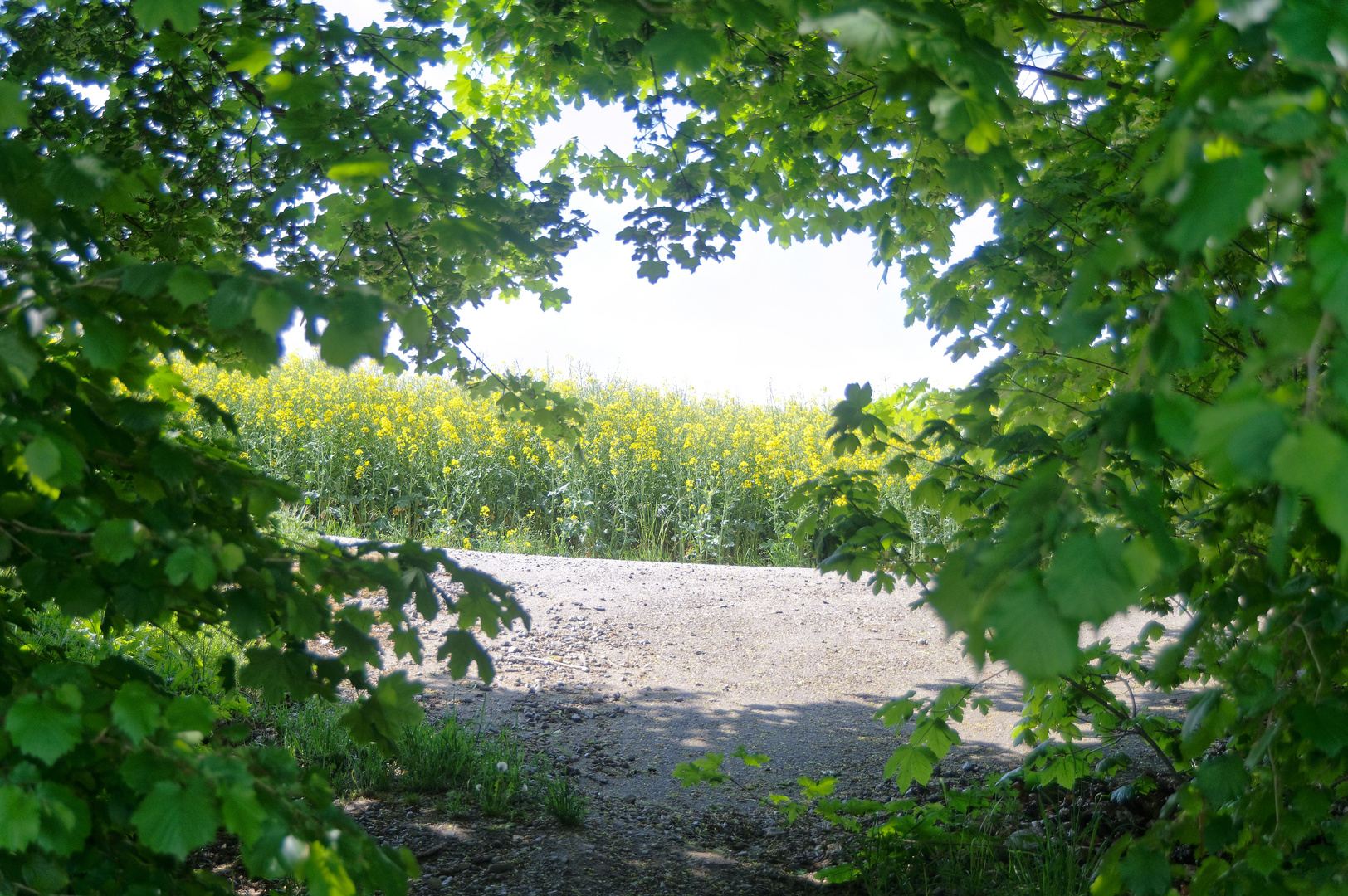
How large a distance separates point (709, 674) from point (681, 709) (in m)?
0.63

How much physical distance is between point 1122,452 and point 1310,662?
0.48m

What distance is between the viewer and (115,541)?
1.10m

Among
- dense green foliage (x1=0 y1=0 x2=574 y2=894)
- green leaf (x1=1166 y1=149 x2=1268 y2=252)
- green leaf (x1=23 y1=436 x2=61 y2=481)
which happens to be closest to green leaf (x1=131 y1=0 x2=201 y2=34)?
dense green foliage (x1=0 y1=0 x2=574 y2=894)

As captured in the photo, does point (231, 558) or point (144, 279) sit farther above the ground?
point (144, 279)

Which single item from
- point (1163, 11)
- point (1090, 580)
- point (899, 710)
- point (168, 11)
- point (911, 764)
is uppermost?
point (1163, 11)

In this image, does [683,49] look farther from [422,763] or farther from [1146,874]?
[422,763]

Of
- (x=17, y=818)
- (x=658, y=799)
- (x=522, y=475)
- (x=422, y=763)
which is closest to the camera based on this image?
(x=17, y=818)

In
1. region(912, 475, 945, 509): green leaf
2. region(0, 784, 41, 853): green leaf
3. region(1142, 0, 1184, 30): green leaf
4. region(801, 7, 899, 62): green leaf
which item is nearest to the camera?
region(0, 784, 41, 853): green leaf

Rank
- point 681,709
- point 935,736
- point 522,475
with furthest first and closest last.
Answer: point 522,475
point 681,709
point 935,736

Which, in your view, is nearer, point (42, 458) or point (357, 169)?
point (42, 458)

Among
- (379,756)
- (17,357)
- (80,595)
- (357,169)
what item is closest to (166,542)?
(80,595)

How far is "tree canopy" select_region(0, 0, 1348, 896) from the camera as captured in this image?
797 mm

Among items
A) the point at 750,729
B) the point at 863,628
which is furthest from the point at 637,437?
the point at 750,729

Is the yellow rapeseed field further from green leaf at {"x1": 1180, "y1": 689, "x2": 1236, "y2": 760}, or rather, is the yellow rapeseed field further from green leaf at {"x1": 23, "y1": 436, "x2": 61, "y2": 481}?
green leaf at {"x1": 23, "y1": 436, "x2": 61, "y2": 481}
